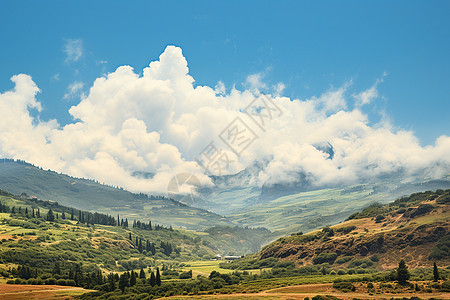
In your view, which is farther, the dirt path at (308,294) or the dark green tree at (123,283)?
the dark green tree at (123,283)

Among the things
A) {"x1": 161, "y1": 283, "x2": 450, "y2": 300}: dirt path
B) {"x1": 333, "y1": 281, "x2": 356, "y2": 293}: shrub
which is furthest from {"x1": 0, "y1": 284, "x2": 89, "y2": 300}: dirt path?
{"x1": 333, "y1": 281, "x2": 356, "y2": 293}: shrub

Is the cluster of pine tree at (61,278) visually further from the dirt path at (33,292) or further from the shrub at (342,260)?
the shrub at (342,260)

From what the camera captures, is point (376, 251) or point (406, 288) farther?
point (376, 251)

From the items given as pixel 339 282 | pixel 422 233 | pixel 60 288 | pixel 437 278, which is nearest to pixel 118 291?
pixel 60 288

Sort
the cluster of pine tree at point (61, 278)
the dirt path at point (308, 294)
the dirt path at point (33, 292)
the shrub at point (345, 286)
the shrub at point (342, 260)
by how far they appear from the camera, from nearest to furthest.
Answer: the dirt path at point (308, 294) < the shrub at point (345, 286) < the dirt path at point (33, 292) < the cluster of pine tree at point (61, 278) < the shrub at point (342, 260)

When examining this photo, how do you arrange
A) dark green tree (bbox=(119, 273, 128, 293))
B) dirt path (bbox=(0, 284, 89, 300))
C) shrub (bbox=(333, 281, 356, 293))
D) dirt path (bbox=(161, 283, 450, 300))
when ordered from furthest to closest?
dark green tree (bbox=(119, 273, 128, 293)) < dirt path (bbox=(0, 284, 89, 300)) < shrub (bbox=(333, 281, 356, 293)) < dirt path (bbox=(161, 283, 450, 300))

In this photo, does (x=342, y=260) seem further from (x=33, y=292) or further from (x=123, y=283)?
(x=33, y=292)

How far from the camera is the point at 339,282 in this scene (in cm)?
12456

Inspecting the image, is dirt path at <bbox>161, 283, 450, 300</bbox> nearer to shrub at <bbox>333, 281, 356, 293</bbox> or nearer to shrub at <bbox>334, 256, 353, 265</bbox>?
shrub at <bbox>333, 281, 356, 293</bbox>

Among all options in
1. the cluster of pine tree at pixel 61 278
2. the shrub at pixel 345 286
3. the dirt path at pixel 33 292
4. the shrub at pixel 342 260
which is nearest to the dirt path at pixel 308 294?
the shrub at pixel 345 286

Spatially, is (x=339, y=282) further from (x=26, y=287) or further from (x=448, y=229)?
(x=26, y=287)

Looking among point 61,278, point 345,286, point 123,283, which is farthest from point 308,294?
point 61,278

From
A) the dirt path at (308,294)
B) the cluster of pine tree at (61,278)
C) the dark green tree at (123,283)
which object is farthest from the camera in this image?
the cluster of pine tree at (61,278)

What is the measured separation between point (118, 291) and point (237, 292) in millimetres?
49520
